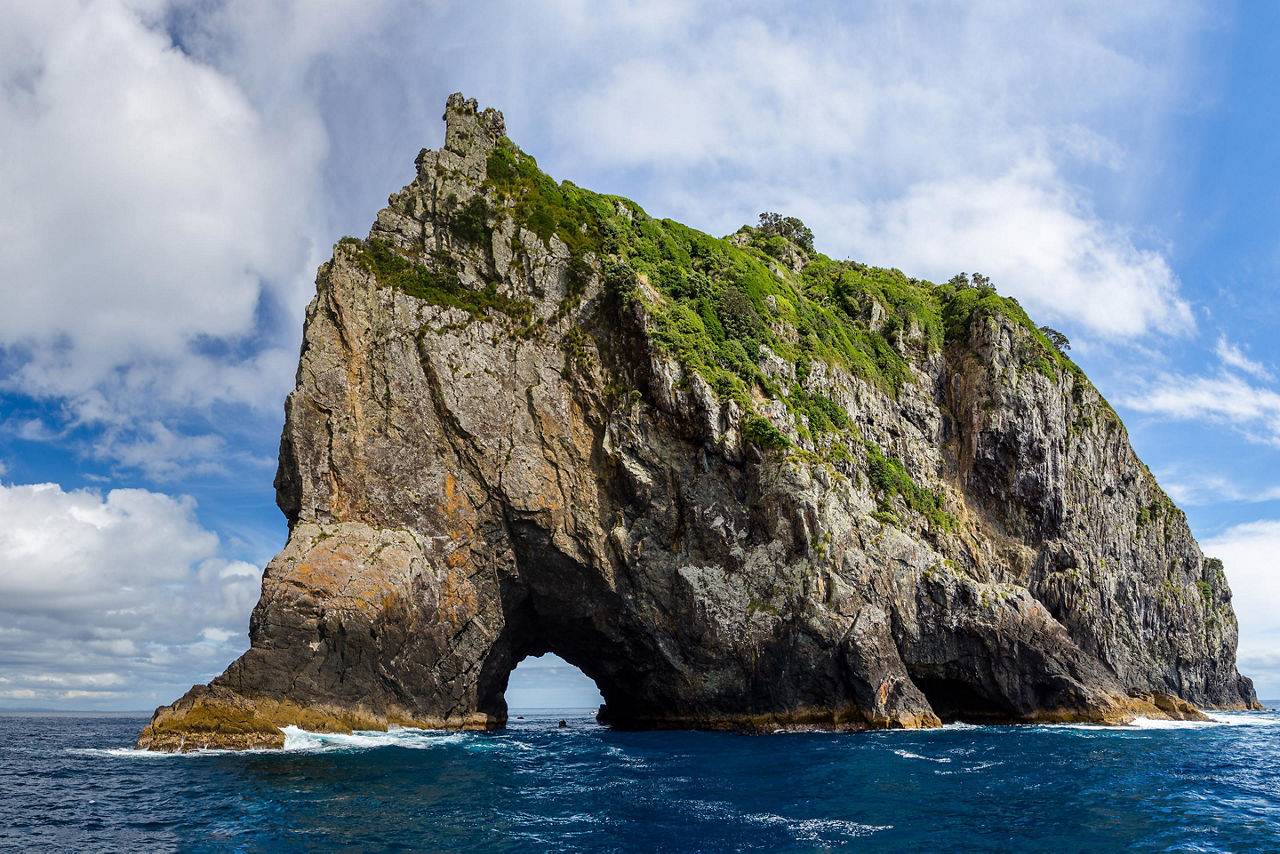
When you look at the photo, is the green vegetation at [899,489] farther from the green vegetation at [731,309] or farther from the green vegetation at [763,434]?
the green vegetation at [763,434]

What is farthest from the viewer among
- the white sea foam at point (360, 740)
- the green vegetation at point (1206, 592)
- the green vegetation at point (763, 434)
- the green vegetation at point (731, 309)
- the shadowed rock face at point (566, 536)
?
the green vegetation at point (1206, 592)

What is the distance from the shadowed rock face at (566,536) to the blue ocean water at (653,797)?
6302 mm

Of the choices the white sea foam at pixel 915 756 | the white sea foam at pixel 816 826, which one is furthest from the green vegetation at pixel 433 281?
the white sea foam at pixel 816 826

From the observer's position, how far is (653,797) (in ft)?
69.1

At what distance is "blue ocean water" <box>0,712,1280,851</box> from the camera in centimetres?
1662

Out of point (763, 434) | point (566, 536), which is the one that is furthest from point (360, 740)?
point (763, 434)

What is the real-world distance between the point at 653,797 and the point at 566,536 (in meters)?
20.7

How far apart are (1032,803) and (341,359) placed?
1428 inches

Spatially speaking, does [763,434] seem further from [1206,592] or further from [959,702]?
A: [1206,592]

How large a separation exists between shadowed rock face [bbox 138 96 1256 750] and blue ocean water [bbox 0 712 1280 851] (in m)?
6.30

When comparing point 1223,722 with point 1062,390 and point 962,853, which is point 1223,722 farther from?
point 962,853

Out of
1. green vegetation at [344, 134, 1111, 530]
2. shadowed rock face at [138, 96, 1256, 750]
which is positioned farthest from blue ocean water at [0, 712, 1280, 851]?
green vegetation at [344, 134, 1111, 530]

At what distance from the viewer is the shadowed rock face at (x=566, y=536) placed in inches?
1423

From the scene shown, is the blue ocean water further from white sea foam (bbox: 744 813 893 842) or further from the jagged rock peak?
the jagged rock peak
